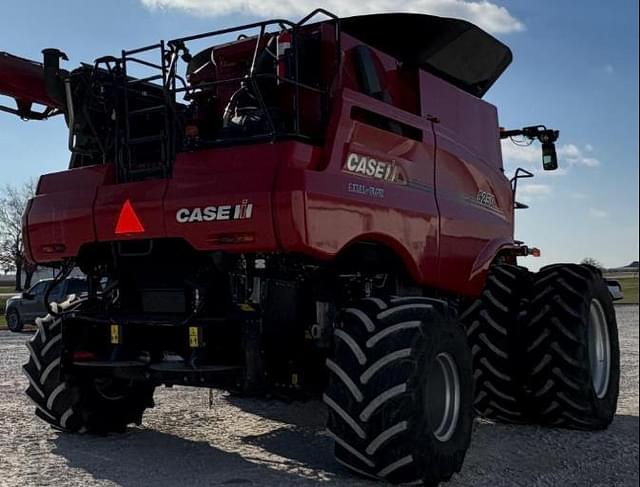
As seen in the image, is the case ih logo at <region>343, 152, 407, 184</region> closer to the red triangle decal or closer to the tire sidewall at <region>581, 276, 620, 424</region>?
the red triangle decal

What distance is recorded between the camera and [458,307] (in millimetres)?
7035

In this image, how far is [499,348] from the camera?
22.6 ft

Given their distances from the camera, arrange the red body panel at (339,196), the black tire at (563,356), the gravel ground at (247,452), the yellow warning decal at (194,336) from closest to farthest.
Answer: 1. the red body panel at (339,196)
2. the gravel ground at (247,452)
3. the yellow warning decal at (194,336)
4. the black tire at (563,356)

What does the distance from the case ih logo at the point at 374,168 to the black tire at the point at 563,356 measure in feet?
6.93

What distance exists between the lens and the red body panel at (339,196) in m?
4.83

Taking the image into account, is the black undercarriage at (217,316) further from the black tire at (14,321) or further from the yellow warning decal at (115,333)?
the black tire at (14,321)

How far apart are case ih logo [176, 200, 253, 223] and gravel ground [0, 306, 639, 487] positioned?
172 cm

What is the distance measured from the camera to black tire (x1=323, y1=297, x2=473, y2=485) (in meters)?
4.70

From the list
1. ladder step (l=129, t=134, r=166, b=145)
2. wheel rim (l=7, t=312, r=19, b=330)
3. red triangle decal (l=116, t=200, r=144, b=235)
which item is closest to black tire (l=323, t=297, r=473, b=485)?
red triangle decal (l=116, t=200, r=144, b=235)

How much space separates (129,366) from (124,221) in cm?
105

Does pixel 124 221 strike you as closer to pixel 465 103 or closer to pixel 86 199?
pixel 86 199

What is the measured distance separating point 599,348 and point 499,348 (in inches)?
56.1

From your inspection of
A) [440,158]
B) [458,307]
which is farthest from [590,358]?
[440,158]

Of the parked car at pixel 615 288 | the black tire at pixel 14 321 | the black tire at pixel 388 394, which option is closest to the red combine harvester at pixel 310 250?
the black tire at pixel 388 394
